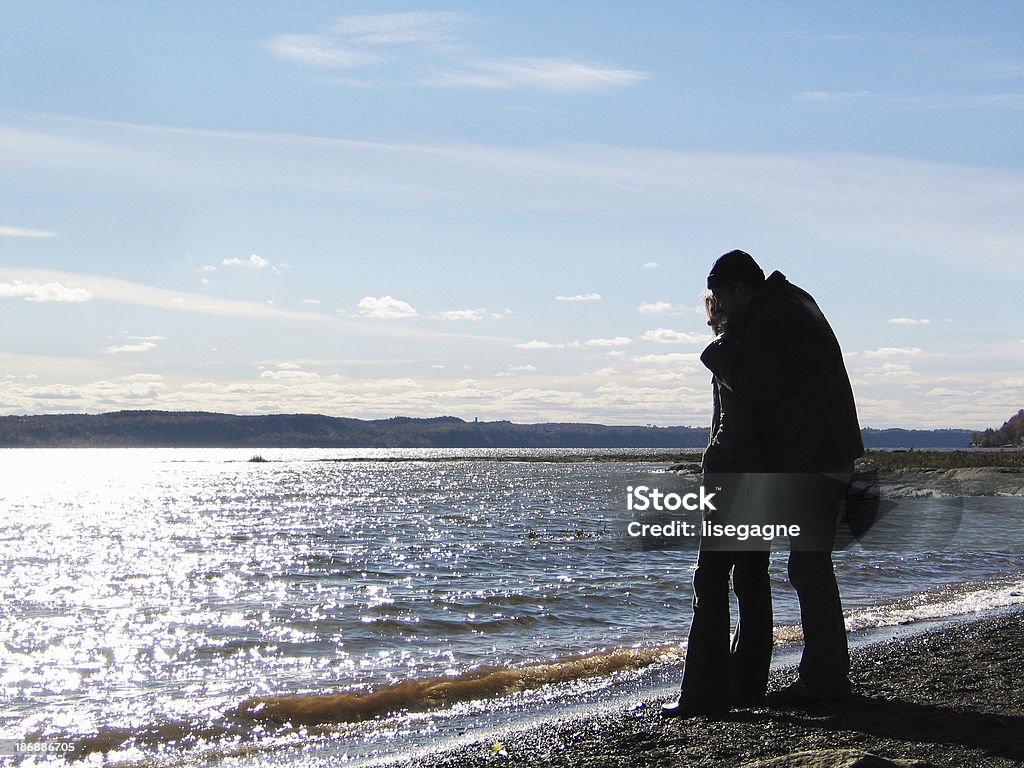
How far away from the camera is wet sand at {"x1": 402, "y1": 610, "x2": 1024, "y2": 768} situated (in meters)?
4.43

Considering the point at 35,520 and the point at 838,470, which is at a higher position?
the point at 838,470

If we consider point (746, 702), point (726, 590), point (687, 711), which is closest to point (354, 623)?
point (687, 711)

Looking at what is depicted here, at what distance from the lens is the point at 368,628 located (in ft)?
39.1

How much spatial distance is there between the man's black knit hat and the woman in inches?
6.0

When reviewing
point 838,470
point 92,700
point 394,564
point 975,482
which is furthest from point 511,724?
point 975,482

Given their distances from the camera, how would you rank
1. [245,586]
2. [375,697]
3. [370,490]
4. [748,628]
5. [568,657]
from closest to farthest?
[748,628], [375,697], [568,657], [245,586], [370,490]

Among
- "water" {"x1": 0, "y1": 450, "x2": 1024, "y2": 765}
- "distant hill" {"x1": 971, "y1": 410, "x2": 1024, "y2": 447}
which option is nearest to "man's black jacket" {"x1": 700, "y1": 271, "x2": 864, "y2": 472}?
"water" {"x1": 0, "y1": 450, "x2": 1024, "y2": 765}

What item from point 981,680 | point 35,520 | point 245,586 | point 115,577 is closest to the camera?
point 981,680

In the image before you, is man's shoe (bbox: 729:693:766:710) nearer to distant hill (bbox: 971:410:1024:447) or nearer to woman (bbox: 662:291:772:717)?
woman (bbox: 662:291:772:717)

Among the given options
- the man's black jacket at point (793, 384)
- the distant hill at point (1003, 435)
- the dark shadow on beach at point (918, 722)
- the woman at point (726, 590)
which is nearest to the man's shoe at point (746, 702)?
the woman at point (726, 590)

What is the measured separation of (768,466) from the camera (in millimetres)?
5418

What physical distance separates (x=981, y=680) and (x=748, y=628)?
1846 millimetres

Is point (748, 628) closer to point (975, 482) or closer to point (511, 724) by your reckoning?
point (511, 724)

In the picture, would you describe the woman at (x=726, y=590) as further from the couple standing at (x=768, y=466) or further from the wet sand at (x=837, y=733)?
the wet sand at (x=837, y=733)
